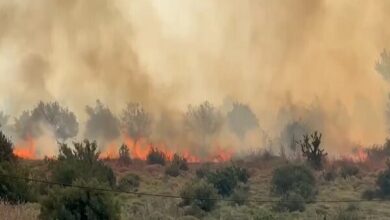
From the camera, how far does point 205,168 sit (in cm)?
4744

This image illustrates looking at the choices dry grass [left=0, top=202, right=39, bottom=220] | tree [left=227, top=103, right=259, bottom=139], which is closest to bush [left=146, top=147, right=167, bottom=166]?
tree [left=227, top=103, right=259, bottom=139]

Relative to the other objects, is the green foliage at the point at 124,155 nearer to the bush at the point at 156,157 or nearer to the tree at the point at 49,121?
the bush at the point at 156,157

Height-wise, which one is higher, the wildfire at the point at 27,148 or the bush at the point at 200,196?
the wildfire at the point at 27,148

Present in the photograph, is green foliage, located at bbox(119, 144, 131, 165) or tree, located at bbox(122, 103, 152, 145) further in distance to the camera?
tree, located at bbox(122, 103, 152, 145)

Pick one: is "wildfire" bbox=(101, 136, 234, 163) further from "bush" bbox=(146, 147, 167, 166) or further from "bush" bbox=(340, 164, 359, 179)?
"bush" bbox=(340, 164, 359, 179)

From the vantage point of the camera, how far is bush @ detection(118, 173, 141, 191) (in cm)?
3715

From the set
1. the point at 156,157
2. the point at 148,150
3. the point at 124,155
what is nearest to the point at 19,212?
the point at 156,157

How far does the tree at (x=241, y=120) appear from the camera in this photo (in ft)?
241

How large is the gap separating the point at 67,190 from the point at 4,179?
6268mm

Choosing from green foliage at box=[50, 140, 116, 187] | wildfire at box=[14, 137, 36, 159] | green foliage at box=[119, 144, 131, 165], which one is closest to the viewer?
green foliage at box=[50, 140, 116, 187]

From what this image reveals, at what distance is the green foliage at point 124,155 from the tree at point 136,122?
7.28m

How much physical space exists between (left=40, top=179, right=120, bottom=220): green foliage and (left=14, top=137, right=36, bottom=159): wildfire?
43.6 meters

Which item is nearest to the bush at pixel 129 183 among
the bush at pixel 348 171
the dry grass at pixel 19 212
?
the dry grass at pixel 19 212

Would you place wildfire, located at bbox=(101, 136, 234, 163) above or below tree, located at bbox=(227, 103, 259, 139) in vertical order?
below
